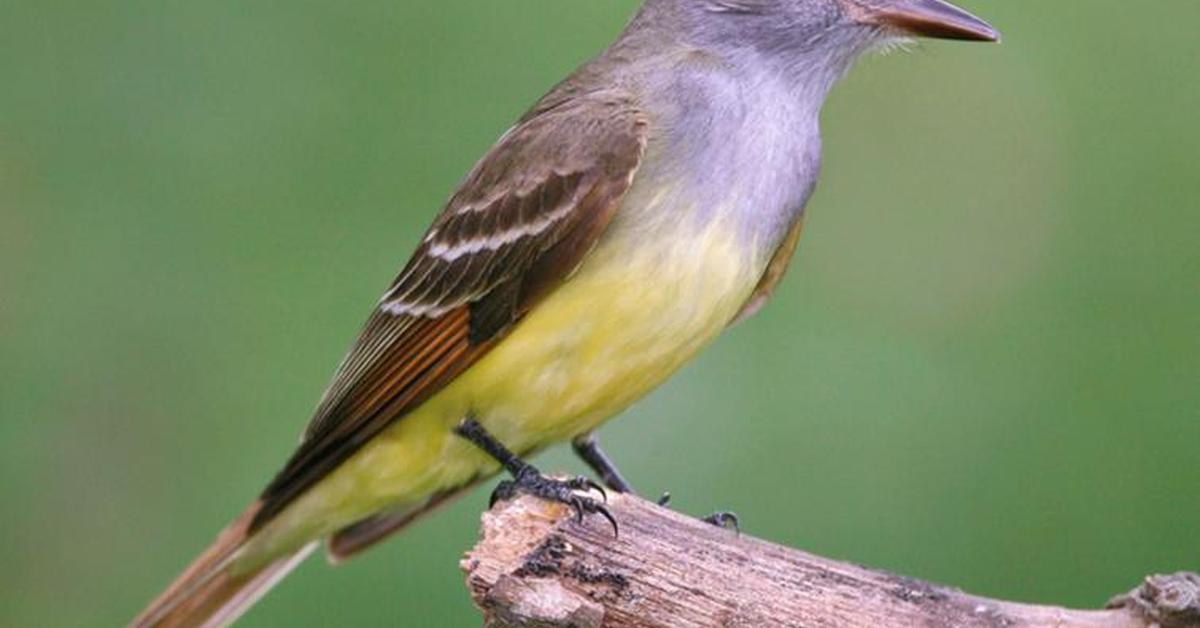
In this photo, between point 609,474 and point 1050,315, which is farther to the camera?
point 1050,315

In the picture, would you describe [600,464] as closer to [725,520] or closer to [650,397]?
[725,520]

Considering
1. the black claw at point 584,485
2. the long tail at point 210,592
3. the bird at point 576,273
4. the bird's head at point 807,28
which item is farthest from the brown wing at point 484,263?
the black claw at point 584,485

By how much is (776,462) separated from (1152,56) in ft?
6.99

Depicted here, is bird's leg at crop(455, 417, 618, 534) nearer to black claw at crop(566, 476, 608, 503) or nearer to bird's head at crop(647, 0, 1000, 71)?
black claw at crop(566, 476, 608, 503)

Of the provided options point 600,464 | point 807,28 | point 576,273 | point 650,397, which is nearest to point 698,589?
point 576,273

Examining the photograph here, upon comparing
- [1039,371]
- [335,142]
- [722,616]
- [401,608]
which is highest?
[335,142]

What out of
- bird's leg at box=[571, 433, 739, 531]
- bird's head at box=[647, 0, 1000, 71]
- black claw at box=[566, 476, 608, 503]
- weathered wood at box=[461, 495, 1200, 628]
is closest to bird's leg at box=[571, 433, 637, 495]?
bird's leg at box=[571, 433, 739, 531]

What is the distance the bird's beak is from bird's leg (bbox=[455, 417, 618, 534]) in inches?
54.4

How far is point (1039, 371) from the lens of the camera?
326 inches

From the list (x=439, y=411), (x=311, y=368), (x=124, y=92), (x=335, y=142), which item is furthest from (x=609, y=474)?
(x=124, y=92)

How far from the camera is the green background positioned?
7945 mm

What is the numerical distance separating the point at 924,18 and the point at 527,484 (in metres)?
1.52

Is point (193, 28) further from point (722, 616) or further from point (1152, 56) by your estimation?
point (722, 616)

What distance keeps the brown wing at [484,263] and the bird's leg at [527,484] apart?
0.15 meters
